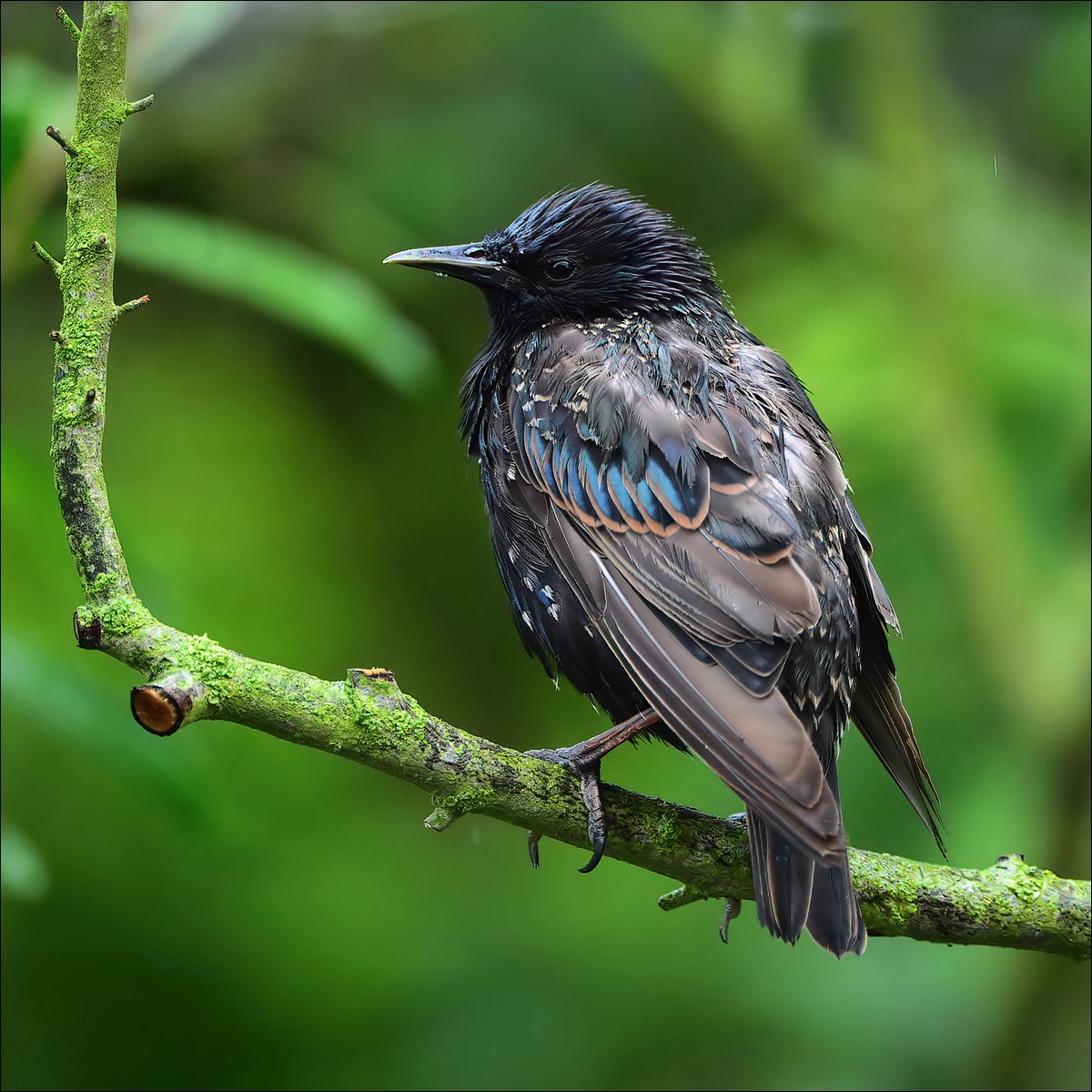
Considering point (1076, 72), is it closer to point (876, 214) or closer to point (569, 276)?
point (876, 214)

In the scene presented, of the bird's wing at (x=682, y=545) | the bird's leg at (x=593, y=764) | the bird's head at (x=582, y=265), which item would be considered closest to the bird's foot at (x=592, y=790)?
the bird's leg at (x=593, y=764)

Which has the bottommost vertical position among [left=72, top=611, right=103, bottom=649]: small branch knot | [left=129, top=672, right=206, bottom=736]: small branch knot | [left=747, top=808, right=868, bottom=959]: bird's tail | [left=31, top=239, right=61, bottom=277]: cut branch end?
[left=747, top=808, right=868, bottom=959]: bird's tail

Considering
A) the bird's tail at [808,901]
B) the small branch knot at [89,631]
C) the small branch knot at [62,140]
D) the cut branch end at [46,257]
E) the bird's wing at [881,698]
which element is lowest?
the bird's tail at [808,901]

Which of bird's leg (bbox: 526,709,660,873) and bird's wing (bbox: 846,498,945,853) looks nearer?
bird's leg (bbox: 526,709,660,873)

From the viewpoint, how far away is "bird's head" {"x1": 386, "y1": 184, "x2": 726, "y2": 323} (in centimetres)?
364

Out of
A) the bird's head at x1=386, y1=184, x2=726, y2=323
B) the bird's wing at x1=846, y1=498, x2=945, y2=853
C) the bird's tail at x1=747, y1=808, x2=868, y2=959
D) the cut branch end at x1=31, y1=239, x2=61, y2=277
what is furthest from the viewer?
the bird's head at x1=386, y1=184, x2=726, y2=323

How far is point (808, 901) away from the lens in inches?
100

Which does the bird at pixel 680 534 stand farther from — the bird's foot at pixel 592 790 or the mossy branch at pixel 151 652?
the mossy branch at pixel 151 652

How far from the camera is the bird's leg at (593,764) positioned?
264 cm

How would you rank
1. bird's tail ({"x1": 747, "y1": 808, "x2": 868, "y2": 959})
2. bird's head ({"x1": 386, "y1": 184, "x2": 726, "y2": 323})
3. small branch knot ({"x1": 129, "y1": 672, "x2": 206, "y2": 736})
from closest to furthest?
1. small branch knot ({"x1": 129, "y1": 672, "x2": 206, "y2": 736})
2. bird's tail ({"x1": 747, "y1": 808, "x2": 868, "y2": 959})
3. bird's head ({"x1": 386, "y1": 184, "x2": 726, "y2": 323})

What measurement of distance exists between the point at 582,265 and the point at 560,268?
6 centimetres

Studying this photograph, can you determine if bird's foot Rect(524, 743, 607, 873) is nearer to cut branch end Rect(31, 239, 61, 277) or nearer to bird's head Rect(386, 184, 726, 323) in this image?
cut branch end Rect(31, 239, 61, 277)

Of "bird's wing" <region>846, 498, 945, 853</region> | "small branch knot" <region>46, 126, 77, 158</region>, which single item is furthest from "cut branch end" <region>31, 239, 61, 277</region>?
"bird's wing" <region>846, 498, 945, 853</region>

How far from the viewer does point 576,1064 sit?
15.7 feet
